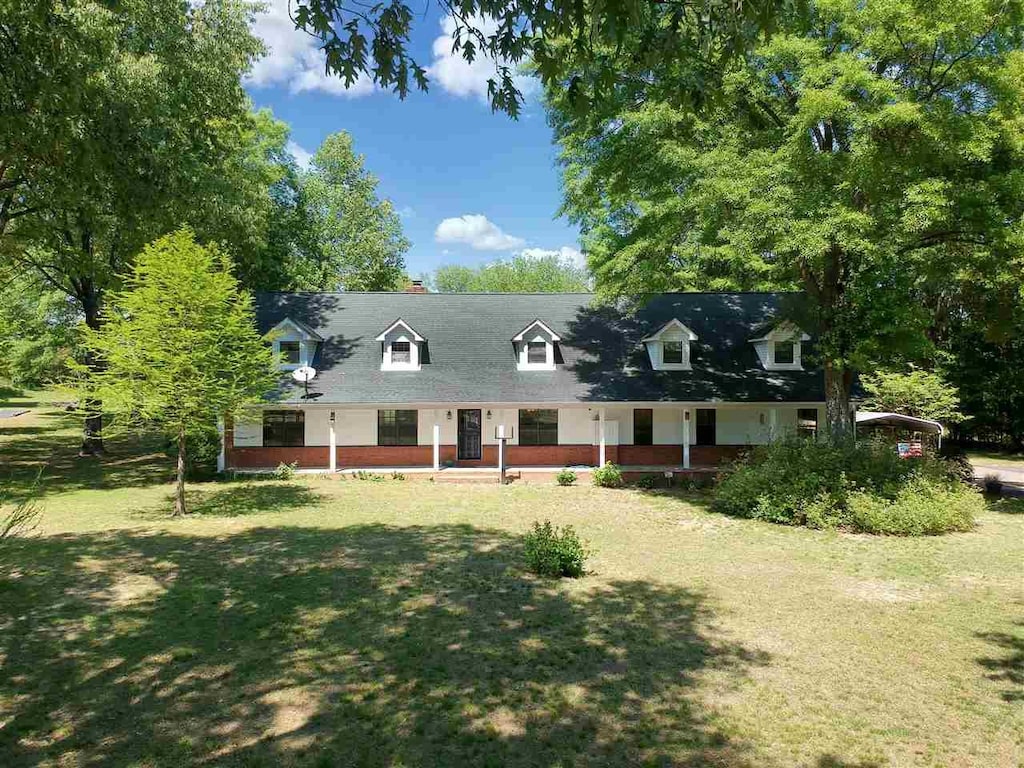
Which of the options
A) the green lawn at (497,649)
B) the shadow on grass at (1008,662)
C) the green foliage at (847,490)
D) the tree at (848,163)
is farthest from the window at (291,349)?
the shadow on grass at (1008,662)

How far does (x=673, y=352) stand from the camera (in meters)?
25.4

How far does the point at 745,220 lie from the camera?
51.0 ft

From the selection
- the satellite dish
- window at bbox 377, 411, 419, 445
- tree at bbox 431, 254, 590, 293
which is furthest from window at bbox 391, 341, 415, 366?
tree at bbox 431, 254, 590, 293

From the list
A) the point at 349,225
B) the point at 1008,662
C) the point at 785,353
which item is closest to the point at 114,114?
the point at 1008,662

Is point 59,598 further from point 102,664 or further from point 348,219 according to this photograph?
point 348,219

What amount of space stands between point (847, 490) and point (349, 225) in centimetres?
3596

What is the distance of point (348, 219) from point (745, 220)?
32.7m

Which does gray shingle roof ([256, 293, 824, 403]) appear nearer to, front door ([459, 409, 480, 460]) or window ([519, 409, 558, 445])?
window ([519, 409, 558, 445])

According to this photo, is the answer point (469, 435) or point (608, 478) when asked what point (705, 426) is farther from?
point (469, 435)

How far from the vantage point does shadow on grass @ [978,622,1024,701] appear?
6.96 metres

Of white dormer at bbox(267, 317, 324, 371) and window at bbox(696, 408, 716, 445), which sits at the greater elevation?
white dormer at bbox(267, 317, 324, 371)

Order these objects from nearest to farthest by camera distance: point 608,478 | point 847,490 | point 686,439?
point 847,490 < point 608,478 < point 686,439

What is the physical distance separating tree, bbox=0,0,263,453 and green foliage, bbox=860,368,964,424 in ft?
87.5

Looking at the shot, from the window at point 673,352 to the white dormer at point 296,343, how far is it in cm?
1441
